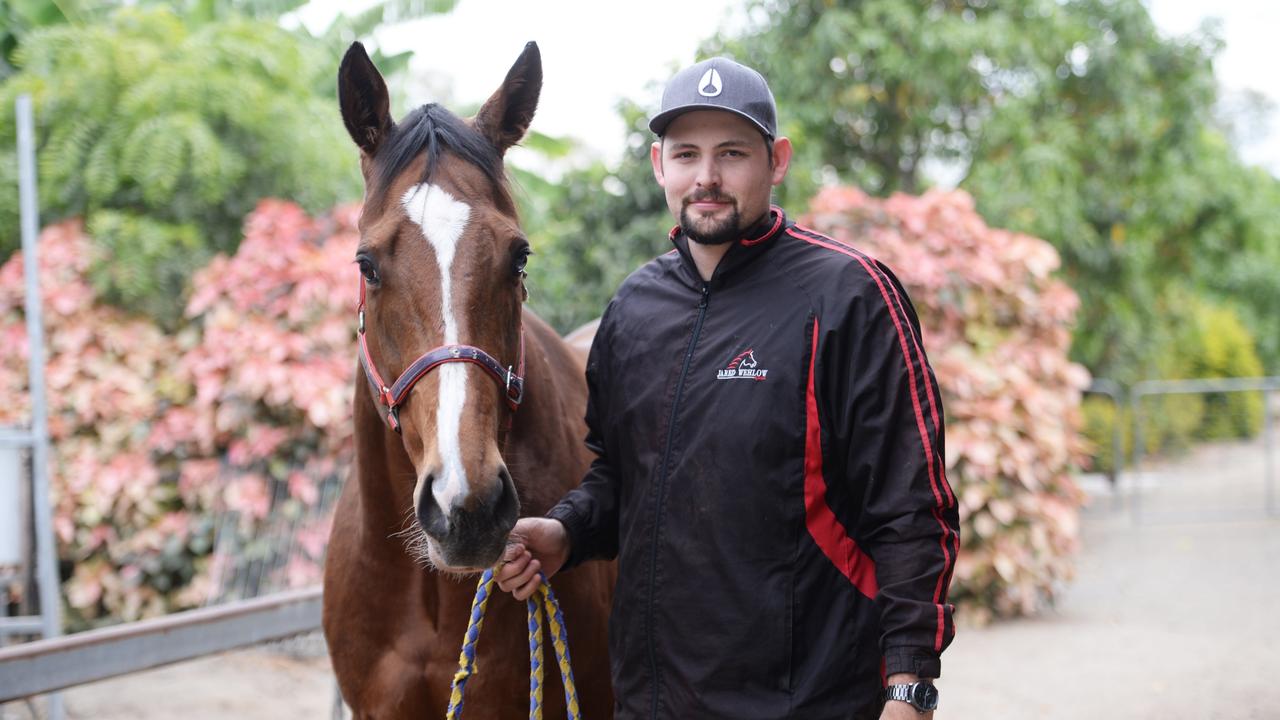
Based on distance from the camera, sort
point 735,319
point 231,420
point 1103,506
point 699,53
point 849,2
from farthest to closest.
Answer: point 1103,506, point 849,2, point 699,53, point 231,420, point 735,319

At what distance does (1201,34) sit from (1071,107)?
148cm

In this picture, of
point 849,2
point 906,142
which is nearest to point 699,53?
point 849,2

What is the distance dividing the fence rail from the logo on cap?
6.66 ft

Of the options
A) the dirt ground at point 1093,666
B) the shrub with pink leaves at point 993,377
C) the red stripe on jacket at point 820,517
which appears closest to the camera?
the red stripe on jacket at point 820,517

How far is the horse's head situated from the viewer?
178cm

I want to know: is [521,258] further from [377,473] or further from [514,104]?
[377,473]

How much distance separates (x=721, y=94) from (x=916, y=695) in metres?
1.16

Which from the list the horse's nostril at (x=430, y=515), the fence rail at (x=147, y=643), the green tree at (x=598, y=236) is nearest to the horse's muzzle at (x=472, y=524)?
the horse's nostril at (x=430, y=515)

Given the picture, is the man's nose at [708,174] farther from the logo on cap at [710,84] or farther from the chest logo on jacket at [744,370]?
the chest logo on jacket at [744,370]

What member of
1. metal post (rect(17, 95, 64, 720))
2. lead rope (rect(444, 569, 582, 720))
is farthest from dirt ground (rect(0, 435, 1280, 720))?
lead rope (rect(444, 569, 582, 720))

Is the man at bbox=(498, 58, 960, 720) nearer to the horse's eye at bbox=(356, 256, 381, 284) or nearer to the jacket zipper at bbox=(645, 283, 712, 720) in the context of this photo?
the jacket zipper at bbox=(645, 283, 712, 720)

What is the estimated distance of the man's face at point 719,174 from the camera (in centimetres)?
206

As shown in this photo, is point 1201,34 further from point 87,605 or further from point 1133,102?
point 87,605

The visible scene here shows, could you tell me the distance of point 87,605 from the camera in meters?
5.92
